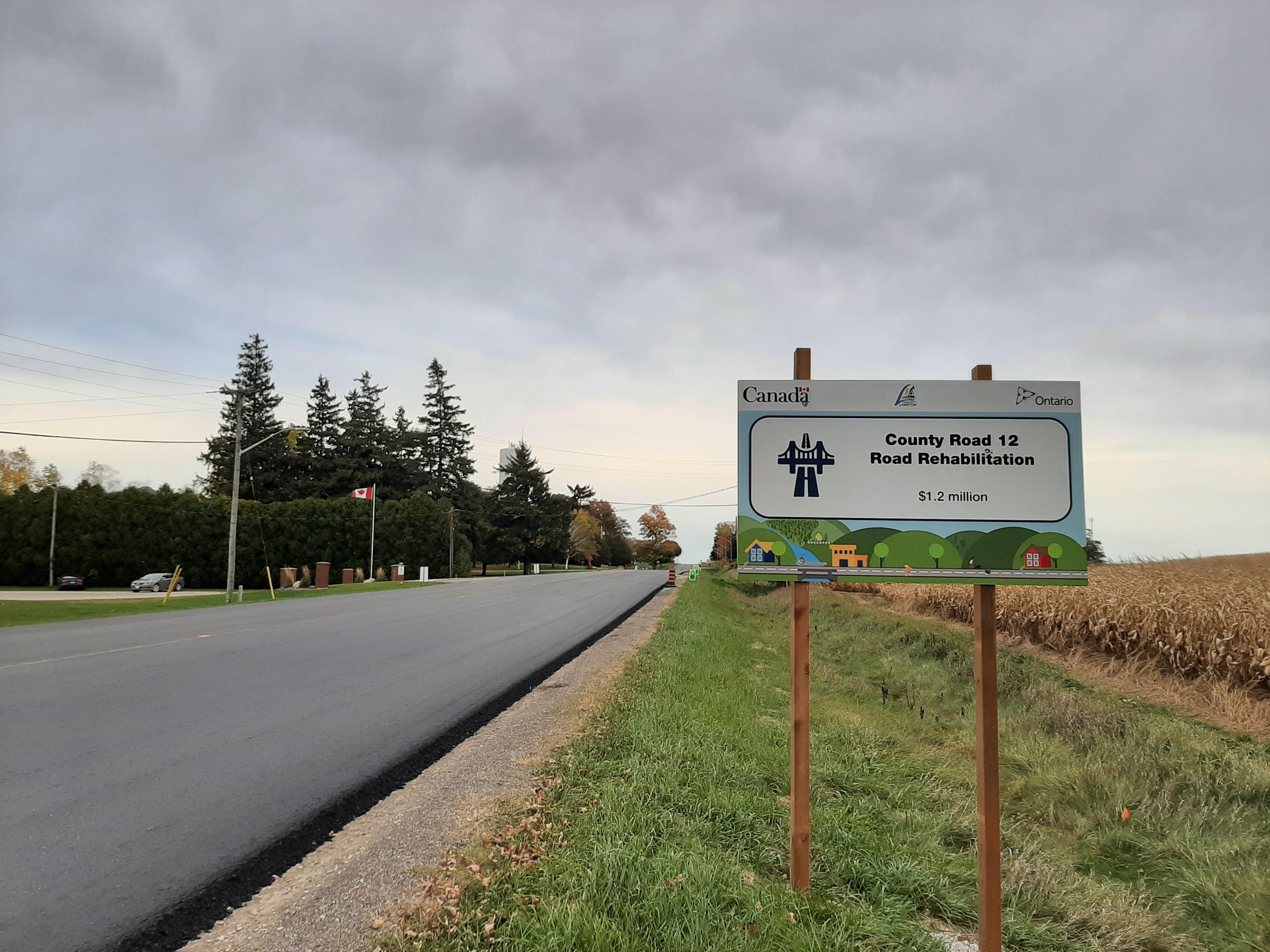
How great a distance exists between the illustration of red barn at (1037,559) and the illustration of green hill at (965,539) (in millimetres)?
231

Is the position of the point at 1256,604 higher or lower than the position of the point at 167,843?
higher

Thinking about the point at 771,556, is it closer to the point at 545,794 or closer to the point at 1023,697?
the point at 545,794

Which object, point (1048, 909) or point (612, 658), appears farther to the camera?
point (612, 658)

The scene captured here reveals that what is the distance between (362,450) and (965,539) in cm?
6786

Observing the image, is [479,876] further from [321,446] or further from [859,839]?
[321,446]

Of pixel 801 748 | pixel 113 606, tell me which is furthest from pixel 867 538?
pixel 113 606

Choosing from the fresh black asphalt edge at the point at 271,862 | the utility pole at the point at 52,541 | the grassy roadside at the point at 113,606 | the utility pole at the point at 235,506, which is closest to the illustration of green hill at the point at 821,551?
the fresh black asphalt edge at the point at 271,862

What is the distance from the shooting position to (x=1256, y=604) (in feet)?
34.4

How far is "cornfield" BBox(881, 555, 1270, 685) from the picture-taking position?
33.3 ft

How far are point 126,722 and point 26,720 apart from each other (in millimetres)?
988

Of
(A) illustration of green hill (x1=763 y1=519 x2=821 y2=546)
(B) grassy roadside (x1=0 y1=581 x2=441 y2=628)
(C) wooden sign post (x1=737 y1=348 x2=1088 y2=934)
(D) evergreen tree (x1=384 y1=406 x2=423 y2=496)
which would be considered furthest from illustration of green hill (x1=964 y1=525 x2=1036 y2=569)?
(D) evergreen tree (x1=384 y1=406 x2=423 y2=496)

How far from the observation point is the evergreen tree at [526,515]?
240 ft

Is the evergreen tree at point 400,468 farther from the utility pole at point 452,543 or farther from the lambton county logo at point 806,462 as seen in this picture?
the lambton county logo at point 806,462

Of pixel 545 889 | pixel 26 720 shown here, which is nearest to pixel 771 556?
pixel 545 889
